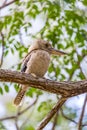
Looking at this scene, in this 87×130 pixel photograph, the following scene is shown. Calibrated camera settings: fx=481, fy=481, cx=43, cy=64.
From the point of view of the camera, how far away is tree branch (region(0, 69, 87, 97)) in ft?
13.3

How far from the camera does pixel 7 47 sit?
5.68 m

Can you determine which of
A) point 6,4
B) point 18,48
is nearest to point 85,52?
point 18,48

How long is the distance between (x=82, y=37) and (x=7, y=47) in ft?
2.96

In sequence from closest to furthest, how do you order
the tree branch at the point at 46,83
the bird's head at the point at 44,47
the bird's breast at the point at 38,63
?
1. the tree branch at the point at 46,83
2. the bird's breast at the point at 38,63
3. the bird's head at the point at 44,47

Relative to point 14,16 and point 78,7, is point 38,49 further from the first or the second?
point 78,7

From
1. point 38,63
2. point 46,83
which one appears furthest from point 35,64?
point 46,83

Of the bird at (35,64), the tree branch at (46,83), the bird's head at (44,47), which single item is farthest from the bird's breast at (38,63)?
the tree branch at (46,83)

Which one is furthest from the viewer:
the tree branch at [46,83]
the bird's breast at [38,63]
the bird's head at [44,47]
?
the bird's head at [44,47]

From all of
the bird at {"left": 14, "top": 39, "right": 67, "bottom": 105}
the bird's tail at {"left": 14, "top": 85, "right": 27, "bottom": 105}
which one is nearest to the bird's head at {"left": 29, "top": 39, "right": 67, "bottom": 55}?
the bird at {"left": 14, "top": 39, "right": 67, "bottom": 105}

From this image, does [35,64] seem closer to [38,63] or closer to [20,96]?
[38,63]

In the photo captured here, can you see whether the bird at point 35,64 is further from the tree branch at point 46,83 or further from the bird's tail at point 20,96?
the tree branch at point 46,83

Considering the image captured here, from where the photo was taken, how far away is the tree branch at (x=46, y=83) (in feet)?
13.3

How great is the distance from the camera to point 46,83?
414 centimetres

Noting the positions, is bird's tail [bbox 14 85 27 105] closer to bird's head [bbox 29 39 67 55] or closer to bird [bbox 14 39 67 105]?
bird [bbox 14 39 67 105]
